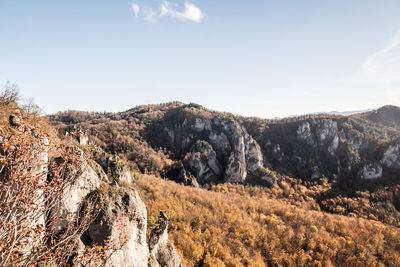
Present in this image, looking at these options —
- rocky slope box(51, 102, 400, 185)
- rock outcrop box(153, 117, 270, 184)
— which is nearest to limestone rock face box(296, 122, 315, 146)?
rocky slope box(51, 102, 400, 185)

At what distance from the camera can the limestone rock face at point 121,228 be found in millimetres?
11141

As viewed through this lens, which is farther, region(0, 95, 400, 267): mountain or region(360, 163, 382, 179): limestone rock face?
region(360, 163, 382, 179): limestone rock face

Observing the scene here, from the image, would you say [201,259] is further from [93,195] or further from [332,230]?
[332,230]

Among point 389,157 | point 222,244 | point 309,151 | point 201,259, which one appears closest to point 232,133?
point 309,151

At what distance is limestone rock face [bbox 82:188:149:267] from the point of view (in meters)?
11.1

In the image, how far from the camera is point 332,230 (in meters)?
72.9

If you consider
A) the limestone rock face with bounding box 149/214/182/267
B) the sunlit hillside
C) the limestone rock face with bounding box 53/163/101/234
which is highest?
the limestone rock face with bounding box 53/163/101/234

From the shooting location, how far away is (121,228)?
39.0 ft

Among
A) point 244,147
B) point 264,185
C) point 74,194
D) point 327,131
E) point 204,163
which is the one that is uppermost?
point 74,194

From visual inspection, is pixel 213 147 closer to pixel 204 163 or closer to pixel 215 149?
pixel 215 149

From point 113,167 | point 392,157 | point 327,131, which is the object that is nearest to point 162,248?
point 113,167

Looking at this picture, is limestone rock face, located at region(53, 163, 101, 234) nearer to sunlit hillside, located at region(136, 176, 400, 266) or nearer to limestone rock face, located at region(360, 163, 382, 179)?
sunlit hillside, located at region(136, 176, 400, 266)

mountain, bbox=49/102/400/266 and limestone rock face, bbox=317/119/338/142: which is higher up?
limestone rock face, bbox=317/119/338/142

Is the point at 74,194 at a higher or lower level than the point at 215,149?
higher
